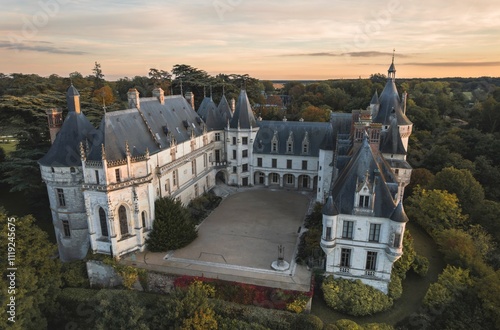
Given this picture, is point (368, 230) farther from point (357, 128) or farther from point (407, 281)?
point (357, 128)

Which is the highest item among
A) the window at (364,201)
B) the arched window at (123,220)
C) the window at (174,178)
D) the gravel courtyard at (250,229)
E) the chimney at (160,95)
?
the chimney at (160,95)

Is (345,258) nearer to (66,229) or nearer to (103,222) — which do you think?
(103,222)

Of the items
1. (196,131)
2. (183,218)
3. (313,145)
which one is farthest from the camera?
(313,145)

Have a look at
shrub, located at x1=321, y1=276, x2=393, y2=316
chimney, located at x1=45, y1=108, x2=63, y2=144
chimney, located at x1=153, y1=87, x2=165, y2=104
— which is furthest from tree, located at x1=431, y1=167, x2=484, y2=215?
chimney, located at x1=45, y1=108, x2=63, y2=144

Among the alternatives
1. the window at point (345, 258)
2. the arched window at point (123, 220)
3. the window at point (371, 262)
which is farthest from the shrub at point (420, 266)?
the arched window at point (123, 220)

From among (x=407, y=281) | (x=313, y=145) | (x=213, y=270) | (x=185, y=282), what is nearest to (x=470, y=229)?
(x=407, y=281)

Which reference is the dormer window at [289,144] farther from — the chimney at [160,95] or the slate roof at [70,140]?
the slate roof at [70,140]

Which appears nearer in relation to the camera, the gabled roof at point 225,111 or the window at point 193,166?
the window at point 193,166
